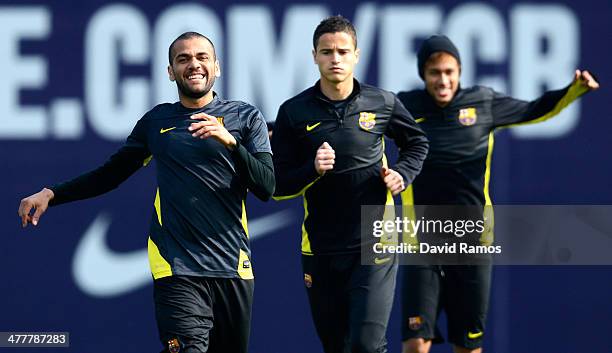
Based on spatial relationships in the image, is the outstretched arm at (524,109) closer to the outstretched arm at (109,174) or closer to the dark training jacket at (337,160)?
the dark training jacket at (337,160)

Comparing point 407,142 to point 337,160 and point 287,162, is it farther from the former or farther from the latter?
point 287,162

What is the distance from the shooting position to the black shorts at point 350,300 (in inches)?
269

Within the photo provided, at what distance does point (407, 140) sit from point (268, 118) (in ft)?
5.89

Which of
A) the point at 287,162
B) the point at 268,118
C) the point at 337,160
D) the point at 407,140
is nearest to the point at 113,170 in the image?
the point at 287,162

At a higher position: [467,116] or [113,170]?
[467,116]

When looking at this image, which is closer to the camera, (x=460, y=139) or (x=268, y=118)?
(x=460, y=139)

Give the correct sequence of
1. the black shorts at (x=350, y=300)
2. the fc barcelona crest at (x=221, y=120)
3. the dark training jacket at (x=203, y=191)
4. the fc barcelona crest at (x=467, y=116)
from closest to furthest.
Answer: the dark training jacket at (x=203, y=191) < the fc barcelona crest at (x=221, y=120) < the black shorts at (x=350, y=300) < the fc barcelona crest at (x=467, y=116)

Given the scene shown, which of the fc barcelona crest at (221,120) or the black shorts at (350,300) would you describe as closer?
the fc barcelona crest at (221,120)

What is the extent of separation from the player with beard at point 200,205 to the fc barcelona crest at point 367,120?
79 centimetres

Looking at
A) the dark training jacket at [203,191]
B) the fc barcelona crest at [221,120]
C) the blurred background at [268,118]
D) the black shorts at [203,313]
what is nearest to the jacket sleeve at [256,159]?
the dark training jacket at [203,191]

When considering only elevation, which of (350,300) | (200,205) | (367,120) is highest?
(367,120)

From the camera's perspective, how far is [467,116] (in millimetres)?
8031

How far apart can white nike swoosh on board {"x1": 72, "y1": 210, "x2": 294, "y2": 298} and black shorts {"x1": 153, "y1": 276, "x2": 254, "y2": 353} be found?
2.62 metres

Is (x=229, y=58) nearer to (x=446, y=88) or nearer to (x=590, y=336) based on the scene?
(x=446, y=88)
